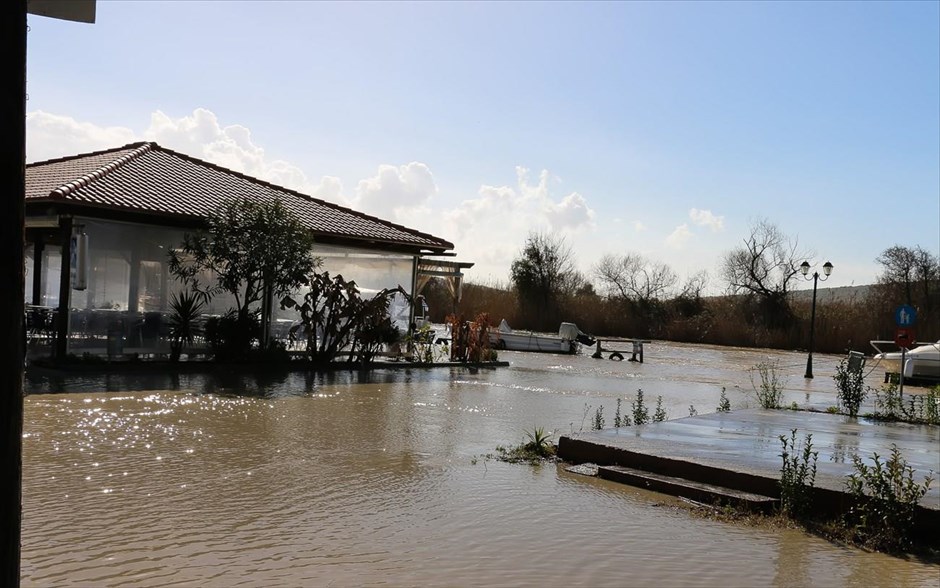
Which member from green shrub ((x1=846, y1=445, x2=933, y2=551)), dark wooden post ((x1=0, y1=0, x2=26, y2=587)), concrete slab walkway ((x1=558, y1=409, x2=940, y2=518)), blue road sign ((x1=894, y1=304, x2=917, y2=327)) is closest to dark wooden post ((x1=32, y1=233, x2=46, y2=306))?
concrete slab walkway ((x1=558, y1=409, x2=940, y2=518))

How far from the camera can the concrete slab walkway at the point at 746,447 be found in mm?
7570

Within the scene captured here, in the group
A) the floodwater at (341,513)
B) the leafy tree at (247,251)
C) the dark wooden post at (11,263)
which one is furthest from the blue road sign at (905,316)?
the dark wooden post at (11,263)

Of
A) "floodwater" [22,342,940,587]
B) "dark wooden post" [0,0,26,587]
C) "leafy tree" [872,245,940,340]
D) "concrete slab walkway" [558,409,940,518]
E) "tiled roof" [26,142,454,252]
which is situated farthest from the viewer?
"leafy tree" [872,245,940,340]

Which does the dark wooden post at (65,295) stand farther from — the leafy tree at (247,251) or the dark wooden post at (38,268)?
the dark wooden post at (38,268)

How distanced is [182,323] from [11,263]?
14890 millimetres

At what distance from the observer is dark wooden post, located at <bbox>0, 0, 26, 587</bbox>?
2.42m

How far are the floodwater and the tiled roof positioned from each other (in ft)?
19.0

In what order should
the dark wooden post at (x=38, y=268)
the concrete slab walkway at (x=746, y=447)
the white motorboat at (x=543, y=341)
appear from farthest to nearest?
the white motorboat at (x=543, y=341) < the dark wooden post at (x=38, y=268) < the concrete slab walkway at (x=746, y=447)

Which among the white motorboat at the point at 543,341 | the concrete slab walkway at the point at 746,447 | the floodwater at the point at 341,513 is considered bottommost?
the floodwater at the point at 341,513

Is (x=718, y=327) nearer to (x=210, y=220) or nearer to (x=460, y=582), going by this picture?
(x=210, y=220)

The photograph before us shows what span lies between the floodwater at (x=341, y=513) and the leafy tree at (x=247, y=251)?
17.6 ft

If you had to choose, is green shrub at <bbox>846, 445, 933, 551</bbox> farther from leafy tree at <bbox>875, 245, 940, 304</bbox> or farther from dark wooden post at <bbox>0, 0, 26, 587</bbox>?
leafy tree at <bbox>875, 245, 940, 304</bbox>

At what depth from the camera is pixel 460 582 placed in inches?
192

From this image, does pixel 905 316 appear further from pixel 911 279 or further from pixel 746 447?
pixel 911 279
